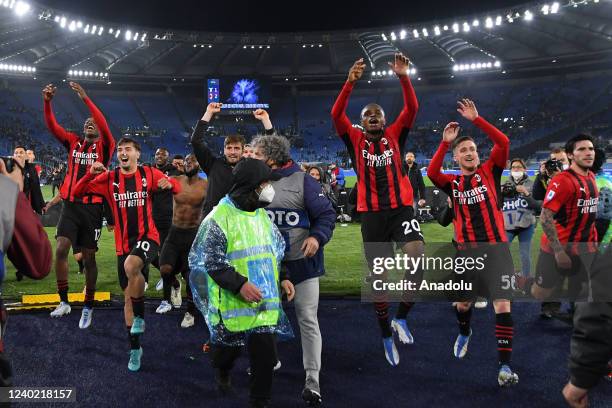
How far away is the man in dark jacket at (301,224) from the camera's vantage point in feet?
11.9

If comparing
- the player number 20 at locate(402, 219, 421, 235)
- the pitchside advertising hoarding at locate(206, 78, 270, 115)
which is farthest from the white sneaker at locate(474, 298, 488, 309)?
the pitchside advertising hoarding at locate(206, 78, 270, 115)

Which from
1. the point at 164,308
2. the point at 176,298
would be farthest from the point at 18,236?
the point at 176,298

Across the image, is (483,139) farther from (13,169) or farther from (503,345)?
(13,169)

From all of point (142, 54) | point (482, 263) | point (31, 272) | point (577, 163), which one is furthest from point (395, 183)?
Result: point (142, 54)

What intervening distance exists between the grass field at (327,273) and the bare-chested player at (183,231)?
1154mm

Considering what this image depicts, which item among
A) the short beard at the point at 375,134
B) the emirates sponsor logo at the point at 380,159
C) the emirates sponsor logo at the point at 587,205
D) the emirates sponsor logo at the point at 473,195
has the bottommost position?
the emirates sponsor logo at the point at 587,205

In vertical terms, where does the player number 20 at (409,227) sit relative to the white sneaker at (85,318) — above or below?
above

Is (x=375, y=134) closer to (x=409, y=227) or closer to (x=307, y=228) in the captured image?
(x=409, y=227)

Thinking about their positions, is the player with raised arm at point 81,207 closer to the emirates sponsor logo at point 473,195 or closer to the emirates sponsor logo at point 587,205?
the emirates sponsor logo at point 473,195

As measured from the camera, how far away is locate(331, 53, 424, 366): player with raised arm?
4582 mm

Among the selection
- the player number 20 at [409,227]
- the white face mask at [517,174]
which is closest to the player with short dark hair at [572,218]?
the player number 20 at [409,227]

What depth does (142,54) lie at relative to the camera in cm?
3756

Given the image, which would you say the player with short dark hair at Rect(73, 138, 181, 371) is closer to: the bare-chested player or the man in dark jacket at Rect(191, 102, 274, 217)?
the man in dark jacket at Rect(191, 102, 274, 217)

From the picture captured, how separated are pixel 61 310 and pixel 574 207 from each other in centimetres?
598
